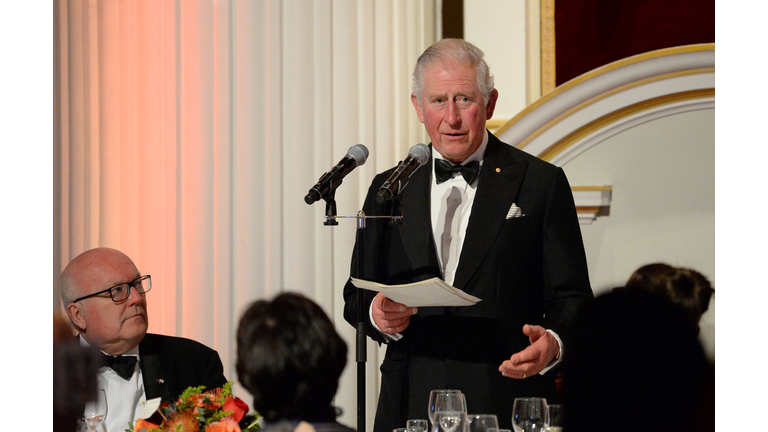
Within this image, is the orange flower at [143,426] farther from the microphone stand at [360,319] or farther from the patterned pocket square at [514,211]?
the patterned pocket square at [514,211]

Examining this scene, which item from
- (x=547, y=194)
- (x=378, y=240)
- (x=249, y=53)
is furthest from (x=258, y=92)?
(x=547, y=194)

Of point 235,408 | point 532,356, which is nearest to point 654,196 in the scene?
point 532,356

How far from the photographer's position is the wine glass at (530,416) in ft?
5.68

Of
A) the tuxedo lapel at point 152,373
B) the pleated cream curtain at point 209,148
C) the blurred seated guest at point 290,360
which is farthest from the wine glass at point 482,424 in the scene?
the pleated cream curtain at point 209,148

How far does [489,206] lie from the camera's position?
Result: 2217 millimetres

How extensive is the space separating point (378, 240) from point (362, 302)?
1.50ft

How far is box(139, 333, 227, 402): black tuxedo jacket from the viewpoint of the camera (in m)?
2.42

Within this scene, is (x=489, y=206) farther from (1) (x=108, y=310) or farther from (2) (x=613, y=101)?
(2) (x=613, y=101)

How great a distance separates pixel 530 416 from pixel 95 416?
3.21 feet

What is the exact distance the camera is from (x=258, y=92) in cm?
339

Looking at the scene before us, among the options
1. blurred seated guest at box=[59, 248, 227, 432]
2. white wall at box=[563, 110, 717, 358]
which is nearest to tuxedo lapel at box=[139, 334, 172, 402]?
blurred seated guest at box=[59, 248, 227, 432]

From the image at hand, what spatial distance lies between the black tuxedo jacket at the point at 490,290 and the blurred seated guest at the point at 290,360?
106 cm
